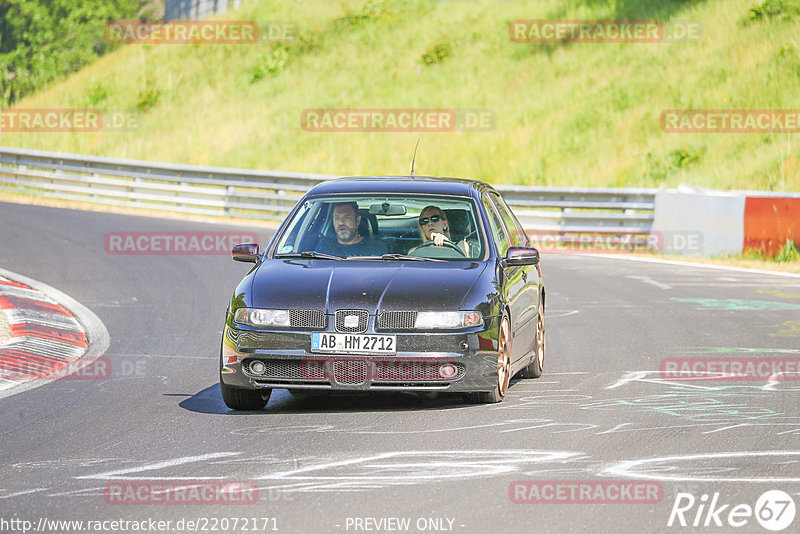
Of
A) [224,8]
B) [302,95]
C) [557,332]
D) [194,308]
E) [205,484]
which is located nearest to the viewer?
[205,484]

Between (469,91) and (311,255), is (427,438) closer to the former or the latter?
(311,255)

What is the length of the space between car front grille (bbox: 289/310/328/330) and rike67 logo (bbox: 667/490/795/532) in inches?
115

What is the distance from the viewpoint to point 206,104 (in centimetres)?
4584

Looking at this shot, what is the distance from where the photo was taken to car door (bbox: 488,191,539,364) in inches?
375

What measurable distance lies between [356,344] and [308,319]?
361 mm

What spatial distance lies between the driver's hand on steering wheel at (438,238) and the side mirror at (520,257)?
1.58 feet

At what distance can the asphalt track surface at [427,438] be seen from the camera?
606 cm

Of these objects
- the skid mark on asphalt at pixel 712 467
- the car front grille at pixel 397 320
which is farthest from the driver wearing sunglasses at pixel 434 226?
the skid mark on asphalt at pixel 712 467

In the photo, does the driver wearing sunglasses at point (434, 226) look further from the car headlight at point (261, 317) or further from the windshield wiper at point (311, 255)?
the car headlight at point (261, 317)

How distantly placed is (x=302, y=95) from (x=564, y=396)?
36.1 m

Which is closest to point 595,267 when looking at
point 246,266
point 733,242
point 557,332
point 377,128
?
point 733,242

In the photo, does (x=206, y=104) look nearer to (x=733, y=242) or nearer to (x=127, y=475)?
(x=733, y=242)

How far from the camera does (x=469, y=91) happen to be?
41.4 m

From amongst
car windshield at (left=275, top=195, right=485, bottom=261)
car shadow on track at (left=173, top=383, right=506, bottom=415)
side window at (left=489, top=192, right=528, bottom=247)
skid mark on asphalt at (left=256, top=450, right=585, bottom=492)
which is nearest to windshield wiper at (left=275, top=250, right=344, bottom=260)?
car windshield at (left=275, top=195, right=485, bottom=261)
